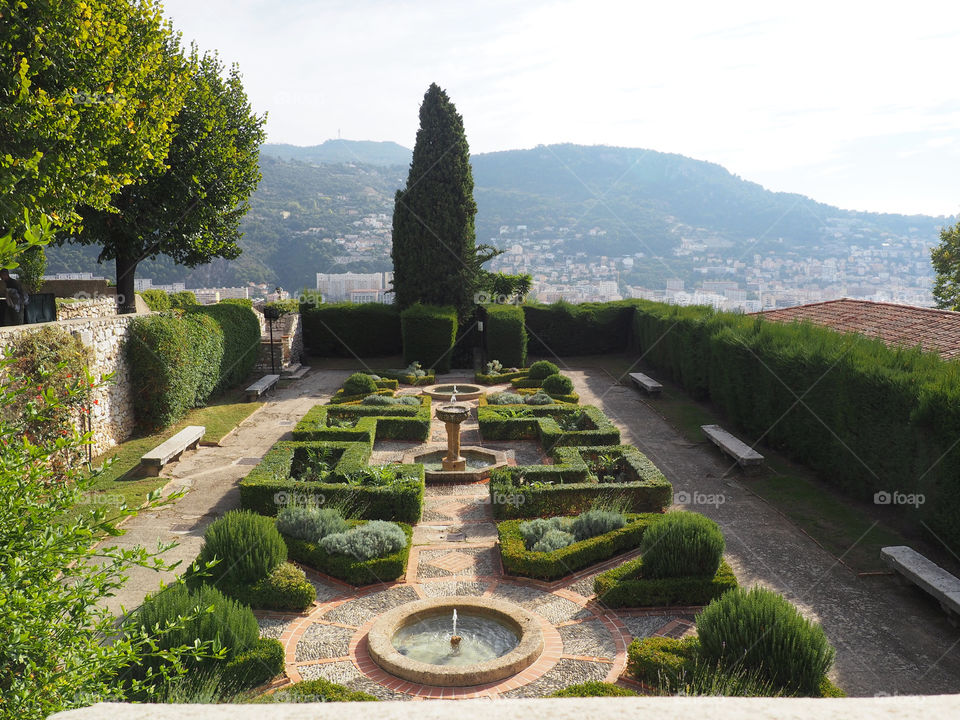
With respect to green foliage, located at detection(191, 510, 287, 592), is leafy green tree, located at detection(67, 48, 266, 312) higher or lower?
Answer: higher

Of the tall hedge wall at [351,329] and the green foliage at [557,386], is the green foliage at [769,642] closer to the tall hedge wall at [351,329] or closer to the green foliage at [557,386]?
the green foliage at [557,386]

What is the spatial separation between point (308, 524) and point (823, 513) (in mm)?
8415

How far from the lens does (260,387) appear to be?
21.1m

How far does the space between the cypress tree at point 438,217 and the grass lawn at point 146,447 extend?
29.1ft

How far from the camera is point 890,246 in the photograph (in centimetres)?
6391

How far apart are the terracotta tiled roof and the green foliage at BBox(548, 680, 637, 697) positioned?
33.0ft

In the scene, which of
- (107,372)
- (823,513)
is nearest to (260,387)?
(107,372)

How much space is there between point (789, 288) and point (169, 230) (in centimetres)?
4769

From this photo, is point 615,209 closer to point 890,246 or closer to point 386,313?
point 890,246

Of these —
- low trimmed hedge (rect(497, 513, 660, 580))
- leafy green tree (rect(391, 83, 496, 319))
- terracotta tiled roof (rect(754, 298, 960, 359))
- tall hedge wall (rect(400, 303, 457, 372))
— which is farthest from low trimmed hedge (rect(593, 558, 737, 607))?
leafy green tree (rect(391, 83, 496, 319))

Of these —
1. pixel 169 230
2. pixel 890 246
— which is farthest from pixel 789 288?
pixel 169 230

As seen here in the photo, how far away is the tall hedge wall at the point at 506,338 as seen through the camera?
2580 centimetres

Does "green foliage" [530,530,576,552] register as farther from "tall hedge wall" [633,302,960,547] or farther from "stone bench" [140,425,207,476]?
"stone bench" [140,425,207,476]

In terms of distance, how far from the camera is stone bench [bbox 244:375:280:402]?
20.8m
